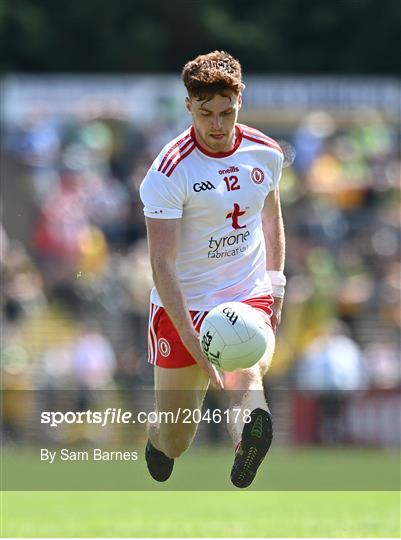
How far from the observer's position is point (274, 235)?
27.1ft

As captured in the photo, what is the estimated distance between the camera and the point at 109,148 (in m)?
20.5

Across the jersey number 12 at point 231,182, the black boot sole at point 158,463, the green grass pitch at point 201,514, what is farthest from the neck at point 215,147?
the green grass pitch at point 201,514

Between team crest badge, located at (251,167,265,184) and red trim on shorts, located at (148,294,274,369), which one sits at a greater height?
team crest badge, located at (251,167,265,184)

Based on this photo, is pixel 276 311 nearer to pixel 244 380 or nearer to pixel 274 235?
pixel 274 235

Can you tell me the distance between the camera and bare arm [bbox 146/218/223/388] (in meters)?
7.77

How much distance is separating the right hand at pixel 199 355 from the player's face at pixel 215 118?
992mm

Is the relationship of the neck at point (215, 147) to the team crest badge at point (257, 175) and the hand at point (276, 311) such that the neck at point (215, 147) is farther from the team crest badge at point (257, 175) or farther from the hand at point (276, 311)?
the hand at point (276, 311)

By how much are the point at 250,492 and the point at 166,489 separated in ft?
2.84

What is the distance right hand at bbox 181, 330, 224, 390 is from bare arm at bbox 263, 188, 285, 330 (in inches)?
25.1

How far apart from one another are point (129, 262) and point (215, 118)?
34.7ft
